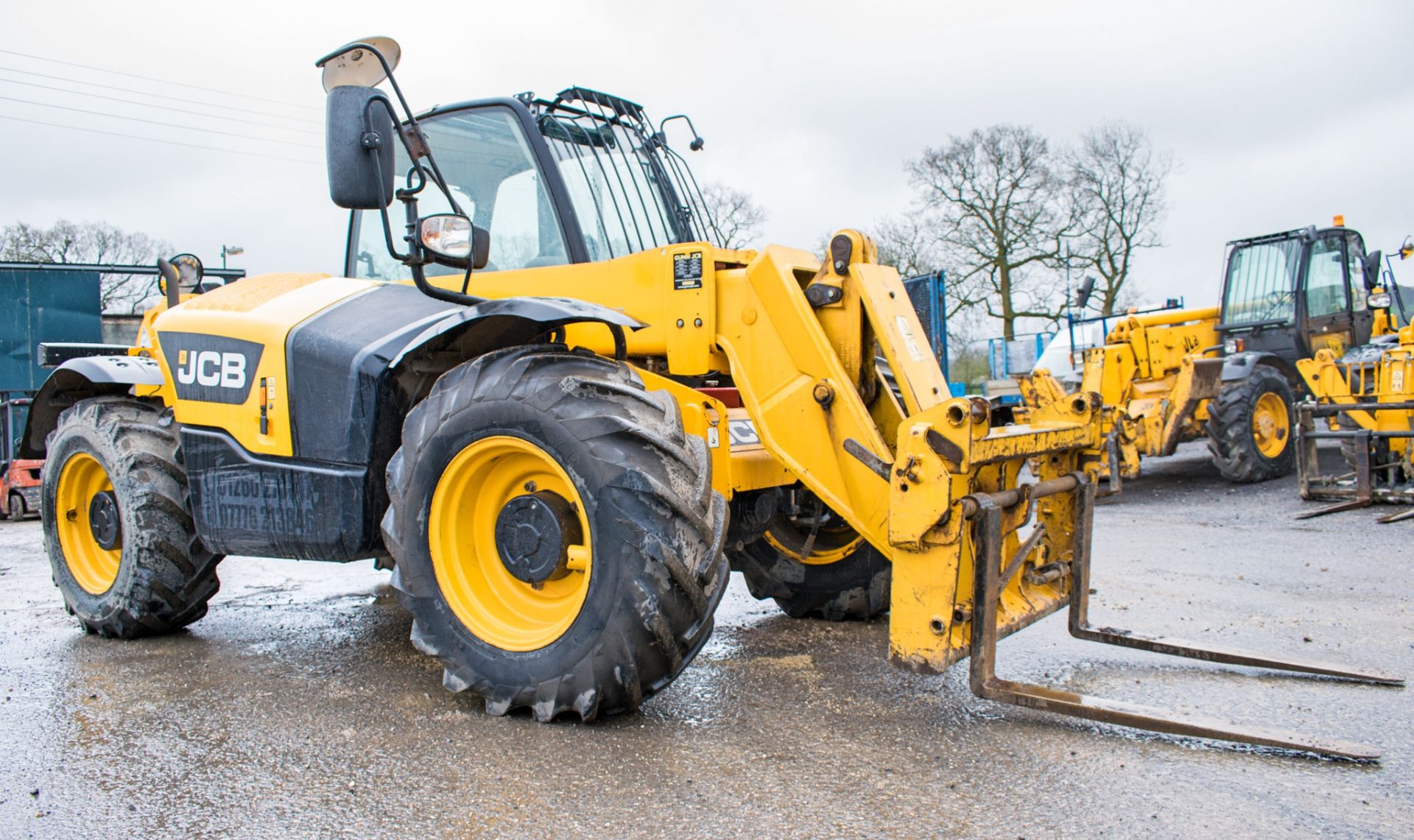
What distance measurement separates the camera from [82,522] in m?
5.30

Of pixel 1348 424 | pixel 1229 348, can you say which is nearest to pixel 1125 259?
pixel 1229 348

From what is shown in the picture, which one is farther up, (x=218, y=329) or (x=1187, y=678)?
(x=218, y=329)

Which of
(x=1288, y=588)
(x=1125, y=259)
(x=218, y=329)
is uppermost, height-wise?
(x=1125, y=259)

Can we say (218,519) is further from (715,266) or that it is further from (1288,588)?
(1288,588)

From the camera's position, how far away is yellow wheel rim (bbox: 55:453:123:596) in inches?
204

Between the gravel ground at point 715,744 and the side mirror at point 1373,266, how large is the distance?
876cm

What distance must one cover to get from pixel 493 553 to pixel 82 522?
9.35 ft

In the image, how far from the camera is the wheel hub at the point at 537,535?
11.4 feet

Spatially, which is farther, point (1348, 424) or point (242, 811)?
point (1348, 424)

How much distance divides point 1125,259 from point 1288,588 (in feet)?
89.7

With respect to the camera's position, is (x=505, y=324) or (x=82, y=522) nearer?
(x=505, y=324)

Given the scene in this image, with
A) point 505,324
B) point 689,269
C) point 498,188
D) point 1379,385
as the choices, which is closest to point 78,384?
point 498,188

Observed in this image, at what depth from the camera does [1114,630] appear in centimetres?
425

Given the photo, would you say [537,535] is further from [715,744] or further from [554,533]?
[715,744]
